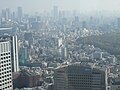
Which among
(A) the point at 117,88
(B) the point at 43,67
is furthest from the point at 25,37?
(A) the point at 117,88

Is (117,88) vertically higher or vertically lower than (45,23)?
lower

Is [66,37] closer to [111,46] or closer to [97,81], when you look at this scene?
[111,46]

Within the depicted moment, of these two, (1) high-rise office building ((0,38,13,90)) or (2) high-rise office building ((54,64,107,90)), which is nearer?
(1) high-rise office building ((0,38,13,90))

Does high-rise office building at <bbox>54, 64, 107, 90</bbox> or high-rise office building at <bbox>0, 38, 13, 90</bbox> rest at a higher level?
high-rise office building at <bbox>0, 38, 13, 90</bbox>

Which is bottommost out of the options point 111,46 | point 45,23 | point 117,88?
point 117,88

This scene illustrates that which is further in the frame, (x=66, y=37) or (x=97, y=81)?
(x=66, y=37)

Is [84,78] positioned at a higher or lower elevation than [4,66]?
lower

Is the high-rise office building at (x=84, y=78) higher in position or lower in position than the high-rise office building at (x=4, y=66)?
lower

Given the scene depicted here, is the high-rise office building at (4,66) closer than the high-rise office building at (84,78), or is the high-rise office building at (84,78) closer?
the high-rise office building at (4,66)

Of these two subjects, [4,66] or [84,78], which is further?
[84,78]

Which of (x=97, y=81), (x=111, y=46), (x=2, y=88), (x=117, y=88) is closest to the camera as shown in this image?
(x=2, y=88)

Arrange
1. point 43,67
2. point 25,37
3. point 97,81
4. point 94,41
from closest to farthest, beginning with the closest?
1. point 97,81
2. point 43,67
3. point 94,41
4. point 25,37
